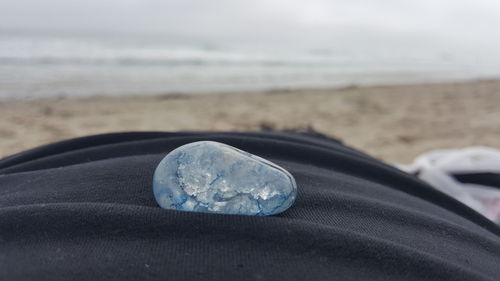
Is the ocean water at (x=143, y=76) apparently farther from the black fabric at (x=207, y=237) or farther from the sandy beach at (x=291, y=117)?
the black fabric at (x=207, y=237)

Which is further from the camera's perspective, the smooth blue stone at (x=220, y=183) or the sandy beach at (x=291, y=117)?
the sandy beach at (x=291, y=117)

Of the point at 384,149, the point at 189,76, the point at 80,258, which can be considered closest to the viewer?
the point at 80,258

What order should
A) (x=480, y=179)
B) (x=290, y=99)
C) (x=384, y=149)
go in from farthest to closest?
(x=290, y=99) → (x=384, y=149) → (x=480, y=179)

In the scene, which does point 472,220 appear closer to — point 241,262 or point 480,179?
point 241,262

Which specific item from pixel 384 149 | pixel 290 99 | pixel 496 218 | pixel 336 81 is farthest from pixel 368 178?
pixel 336 81

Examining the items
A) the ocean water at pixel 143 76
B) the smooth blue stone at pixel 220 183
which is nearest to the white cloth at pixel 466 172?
the smooth blue stone at pixel 220 183

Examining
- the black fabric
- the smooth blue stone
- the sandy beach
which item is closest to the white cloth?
the black fabric
